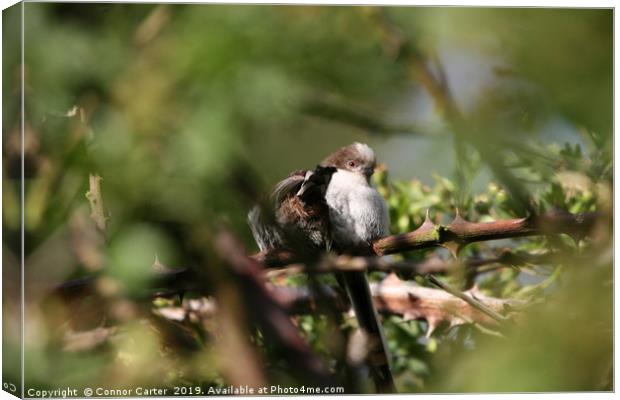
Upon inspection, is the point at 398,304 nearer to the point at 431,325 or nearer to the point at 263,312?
the point at 431,325

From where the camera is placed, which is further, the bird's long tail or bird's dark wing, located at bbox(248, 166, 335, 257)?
the bird's long tail

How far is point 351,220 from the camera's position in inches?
84.9

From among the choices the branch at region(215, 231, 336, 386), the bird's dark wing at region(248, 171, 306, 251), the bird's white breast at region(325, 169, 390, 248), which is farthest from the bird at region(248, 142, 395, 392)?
the branch at region(215, 231, 336, 386)

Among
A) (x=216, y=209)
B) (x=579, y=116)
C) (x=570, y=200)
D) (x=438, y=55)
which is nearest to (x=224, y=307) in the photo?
(x=216, y=209)

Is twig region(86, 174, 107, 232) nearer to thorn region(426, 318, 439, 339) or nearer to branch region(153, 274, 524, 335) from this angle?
branch region(153, 274, 524, 335)

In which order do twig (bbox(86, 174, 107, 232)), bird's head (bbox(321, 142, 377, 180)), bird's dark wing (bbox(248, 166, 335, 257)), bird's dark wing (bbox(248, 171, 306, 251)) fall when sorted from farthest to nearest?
1. bird's head (bbox(321, 142, 377, 180))
2. bird's dark wing (bbox(248, 166, 335, 257))
3. bird's dark wing (bbox(248, 171, 306, 251))
4. twig (bbox(86, 174, 107, 232))

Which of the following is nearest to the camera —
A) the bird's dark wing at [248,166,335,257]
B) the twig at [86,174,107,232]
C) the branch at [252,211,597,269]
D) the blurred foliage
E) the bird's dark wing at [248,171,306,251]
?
the blurred foliage

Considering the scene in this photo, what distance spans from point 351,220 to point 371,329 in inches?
12.2

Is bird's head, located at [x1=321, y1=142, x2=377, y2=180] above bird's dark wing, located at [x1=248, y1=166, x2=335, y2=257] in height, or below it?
above

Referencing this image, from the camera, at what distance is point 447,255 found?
2.20 meters

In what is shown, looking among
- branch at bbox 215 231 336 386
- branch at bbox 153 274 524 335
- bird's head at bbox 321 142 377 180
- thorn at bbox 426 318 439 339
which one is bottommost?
thorn at bbox 426 318 439 339

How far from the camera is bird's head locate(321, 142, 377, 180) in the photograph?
6.81 feet

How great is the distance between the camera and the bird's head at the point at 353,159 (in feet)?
6.81

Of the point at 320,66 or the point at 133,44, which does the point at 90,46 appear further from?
the point at 320,66
